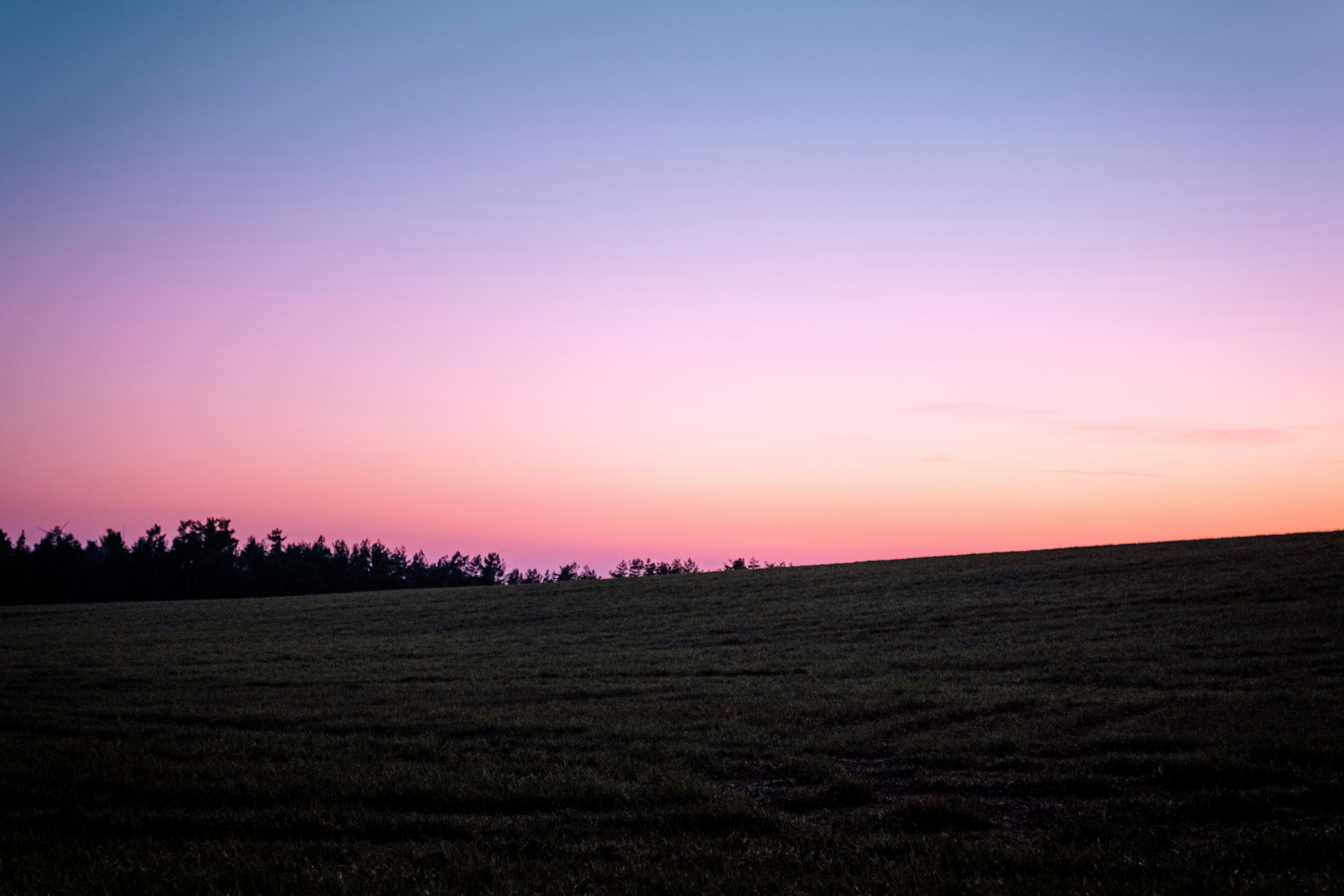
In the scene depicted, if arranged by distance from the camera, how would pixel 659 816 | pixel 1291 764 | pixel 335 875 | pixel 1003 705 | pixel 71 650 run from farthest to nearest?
pixel 71 650 < pixel 1003 705 < pixel 1291 764 < pixel 659 816 < pixel 335 875

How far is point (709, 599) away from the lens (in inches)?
2468

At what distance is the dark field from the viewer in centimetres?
973

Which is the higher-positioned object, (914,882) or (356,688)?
(914,882)

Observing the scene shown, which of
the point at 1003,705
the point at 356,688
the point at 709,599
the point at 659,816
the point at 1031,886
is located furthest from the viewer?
the point at 709,599

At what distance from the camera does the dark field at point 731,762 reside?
973 cm

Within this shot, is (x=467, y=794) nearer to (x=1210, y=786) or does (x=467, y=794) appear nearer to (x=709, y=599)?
(x=1210, y=786)

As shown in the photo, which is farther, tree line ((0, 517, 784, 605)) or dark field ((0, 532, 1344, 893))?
tree line ((0, 517, 784, 605))

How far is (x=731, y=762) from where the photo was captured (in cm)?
1658

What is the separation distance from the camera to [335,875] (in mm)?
9539

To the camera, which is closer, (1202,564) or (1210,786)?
(1210,786)

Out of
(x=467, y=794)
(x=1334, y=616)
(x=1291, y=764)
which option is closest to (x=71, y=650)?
(x=467, y=794)

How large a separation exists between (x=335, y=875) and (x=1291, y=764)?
585 inches

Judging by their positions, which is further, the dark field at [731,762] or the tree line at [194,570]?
the tree line at [194,570]

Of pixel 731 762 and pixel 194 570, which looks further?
pixel 194 570
